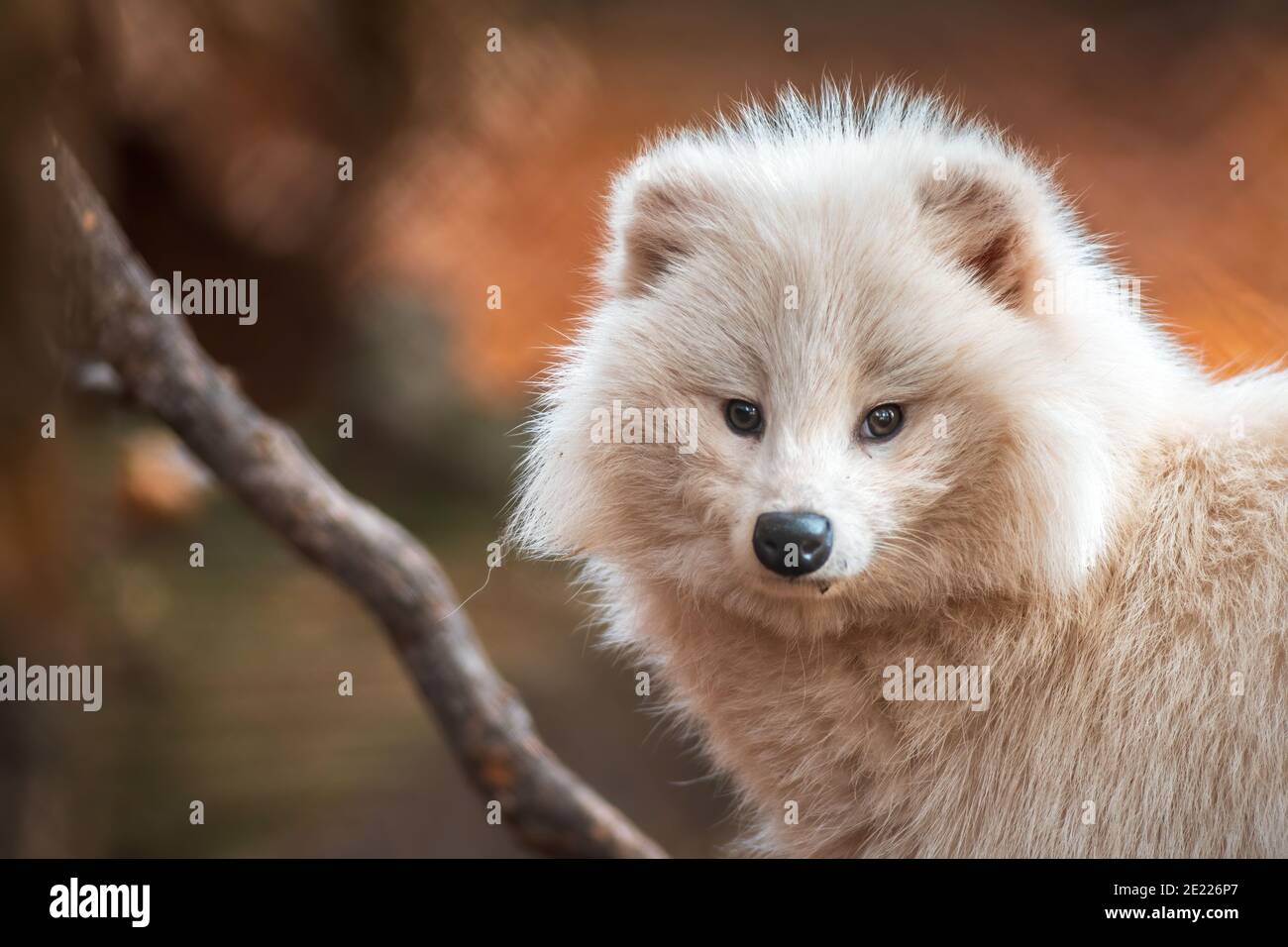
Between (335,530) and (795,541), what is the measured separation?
1.72 meters

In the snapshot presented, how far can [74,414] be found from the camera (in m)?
2.88

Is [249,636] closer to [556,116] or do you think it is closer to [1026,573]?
[556,116]

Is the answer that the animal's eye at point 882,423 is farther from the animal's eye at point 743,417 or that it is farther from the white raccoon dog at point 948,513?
the animal's eye at point 743,417

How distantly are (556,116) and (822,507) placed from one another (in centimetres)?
379

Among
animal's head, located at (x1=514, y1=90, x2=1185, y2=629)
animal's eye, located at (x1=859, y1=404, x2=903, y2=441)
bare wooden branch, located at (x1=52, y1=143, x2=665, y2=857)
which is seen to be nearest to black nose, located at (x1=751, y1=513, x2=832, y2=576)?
animal's head, located at (x1=514, y1=90, x2=1185, y2=629)

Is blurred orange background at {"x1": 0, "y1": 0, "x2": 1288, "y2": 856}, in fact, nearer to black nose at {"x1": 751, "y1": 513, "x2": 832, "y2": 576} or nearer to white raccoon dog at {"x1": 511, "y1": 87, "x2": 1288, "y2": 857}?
white raccoon dog at {"x1": 511, "y1": 87, "x2": 1288, "y2": 857}

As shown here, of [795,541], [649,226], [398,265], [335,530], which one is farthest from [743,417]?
[398,265]

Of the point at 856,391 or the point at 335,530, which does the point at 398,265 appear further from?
the point at 856,391

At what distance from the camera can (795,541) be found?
199cm

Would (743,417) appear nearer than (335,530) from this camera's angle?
Yes

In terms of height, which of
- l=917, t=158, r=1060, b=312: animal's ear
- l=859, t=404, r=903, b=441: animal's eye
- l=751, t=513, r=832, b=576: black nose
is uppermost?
l=917, t=158, r=1060, b=312: animal's ear

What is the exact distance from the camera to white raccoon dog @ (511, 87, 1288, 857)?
2.10m

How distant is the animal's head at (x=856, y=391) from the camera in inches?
83.5
